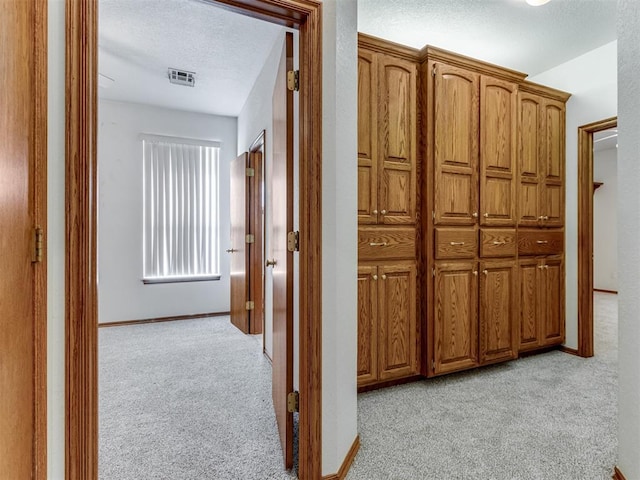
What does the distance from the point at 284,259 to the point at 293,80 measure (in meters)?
0.86

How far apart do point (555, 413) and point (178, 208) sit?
433 centimetres

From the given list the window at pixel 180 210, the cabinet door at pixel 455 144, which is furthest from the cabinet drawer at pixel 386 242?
the window at pixel 180 210

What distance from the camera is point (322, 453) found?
1408 mm

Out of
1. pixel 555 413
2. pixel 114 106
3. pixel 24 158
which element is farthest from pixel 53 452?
pixel 114 106

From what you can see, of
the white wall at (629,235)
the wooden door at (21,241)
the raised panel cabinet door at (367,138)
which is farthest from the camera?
the raised panel cabinet door at (367,138)

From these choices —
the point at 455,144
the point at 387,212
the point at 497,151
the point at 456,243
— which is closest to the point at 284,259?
the point at 387,212

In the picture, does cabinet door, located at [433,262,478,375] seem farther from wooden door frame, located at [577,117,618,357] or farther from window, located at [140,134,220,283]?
window, located at [140,134,220,283]

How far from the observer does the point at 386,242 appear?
2.30 meters

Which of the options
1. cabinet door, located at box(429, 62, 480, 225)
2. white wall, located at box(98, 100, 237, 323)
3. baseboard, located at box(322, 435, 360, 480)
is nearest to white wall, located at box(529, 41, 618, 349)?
cabinet door, located at box(429, 62, 480, 225)

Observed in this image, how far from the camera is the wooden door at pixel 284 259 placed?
1569 mm

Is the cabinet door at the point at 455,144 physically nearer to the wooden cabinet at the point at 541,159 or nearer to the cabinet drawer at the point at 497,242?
the cabinet drawer at the point at 497,242

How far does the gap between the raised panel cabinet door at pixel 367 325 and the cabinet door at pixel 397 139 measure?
420 mm

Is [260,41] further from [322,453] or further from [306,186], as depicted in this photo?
[322,453]

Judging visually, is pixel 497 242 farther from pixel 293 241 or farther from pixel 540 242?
pixel 293 241
